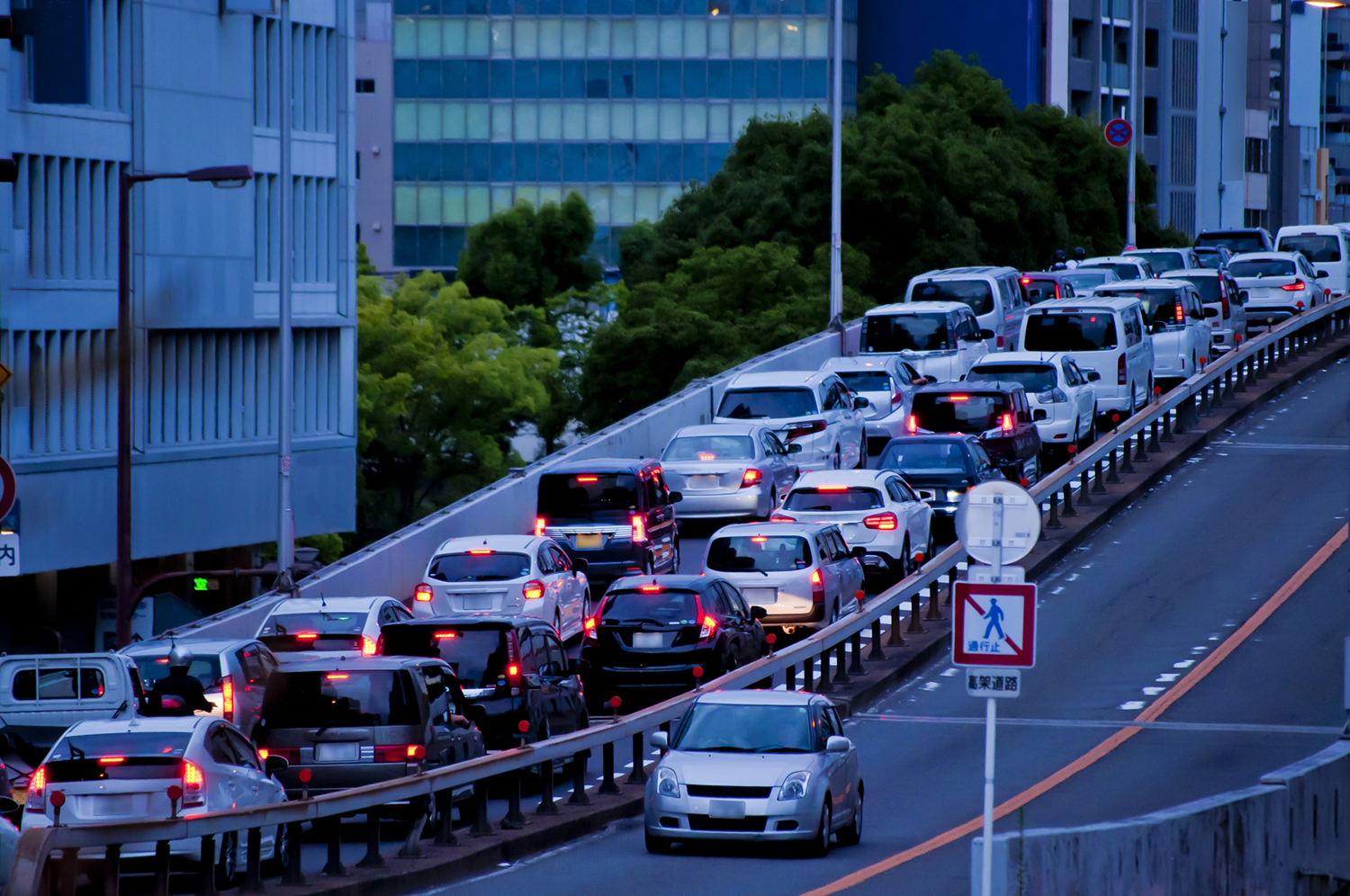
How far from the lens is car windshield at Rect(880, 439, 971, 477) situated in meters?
31.4

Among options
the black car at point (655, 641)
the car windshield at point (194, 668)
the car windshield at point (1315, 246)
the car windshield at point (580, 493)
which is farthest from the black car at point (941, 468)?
the car windshield at point (1315, 246)

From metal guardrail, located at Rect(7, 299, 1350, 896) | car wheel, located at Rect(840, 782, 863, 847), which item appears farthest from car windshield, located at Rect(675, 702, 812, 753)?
metal guardrail, located at Rect(7, 299, 1350, 896)

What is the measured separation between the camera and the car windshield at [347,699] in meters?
17.3

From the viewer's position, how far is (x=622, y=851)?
17656 millimetres

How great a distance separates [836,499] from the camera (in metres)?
29.0

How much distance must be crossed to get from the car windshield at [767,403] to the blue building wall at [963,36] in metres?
63.8

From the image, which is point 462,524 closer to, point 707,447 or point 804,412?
point 707,447

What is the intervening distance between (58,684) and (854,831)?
7.54m

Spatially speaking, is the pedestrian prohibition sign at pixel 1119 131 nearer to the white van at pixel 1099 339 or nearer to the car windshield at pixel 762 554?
the white van at pixel 1099 339

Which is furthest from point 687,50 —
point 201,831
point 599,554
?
point 201,831

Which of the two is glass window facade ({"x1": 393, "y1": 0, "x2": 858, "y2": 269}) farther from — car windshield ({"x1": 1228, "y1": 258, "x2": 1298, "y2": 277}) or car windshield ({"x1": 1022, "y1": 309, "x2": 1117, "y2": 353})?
car windshield ({"x1": 1022, "y1": 309, "x2": 1117, "y2": 353})

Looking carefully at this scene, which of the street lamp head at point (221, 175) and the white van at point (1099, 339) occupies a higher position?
the street lamp head at point (221, 175)

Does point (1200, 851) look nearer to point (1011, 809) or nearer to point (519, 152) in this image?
point (1011, 809)

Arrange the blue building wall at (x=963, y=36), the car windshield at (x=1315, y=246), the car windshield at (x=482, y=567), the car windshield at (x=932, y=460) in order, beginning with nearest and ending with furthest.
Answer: the car windshield at (x=482, y=567), the car windshield at (x=932, y=460), the car windshield at (x=1315, y=246), the blue building wall at (x=963, y=36)
